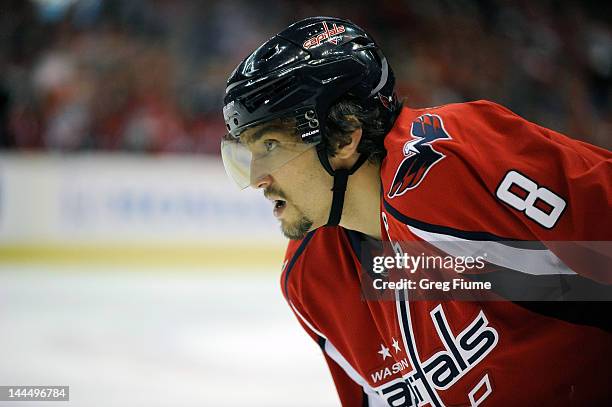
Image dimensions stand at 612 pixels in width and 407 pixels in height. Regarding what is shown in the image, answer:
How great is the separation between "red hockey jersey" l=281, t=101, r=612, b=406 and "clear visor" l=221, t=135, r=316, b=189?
304 mm

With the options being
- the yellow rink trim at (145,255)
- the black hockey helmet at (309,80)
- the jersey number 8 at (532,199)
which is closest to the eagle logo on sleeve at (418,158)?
the jersey number 8 at (532,199)

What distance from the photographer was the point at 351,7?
390 inches

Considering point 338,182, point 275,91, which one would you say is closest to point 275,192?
point 338,182

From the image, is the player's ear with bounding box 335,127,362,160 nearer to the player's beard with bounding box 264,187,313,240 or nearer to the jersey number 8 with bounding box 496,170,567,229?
the player's beard with bounding box 264,187,313,240

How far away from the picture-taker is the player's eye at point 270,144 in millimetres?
1918

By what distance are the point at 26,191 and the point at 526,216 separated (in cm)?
640

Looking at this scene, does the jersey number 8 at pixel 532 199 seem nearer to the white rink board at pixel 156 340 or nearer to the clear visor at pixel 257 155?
the clear visor at pixel 257 155

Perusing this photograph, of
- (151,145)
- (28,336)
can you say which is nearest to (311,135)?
(28,336)

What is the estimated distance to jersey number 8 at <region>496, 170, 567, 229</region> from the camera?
149 centimetres

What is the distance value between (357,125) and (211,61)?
7.55 meters

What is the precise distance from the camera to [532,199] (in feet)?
4.89

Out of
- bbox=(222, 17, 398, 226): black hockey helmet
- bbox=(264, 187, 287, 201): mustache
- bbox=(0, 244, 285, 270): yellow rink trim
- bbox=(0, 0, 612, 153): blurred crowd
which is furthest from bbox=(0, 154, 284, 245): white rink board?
bbox=(222, 17, 398, 226): black hockey helmet

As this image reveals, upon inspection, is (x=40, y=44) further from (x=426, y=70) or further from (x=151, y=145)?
(x=426, y=70)

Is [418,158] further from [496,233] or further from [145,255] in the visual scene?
[145,255]
